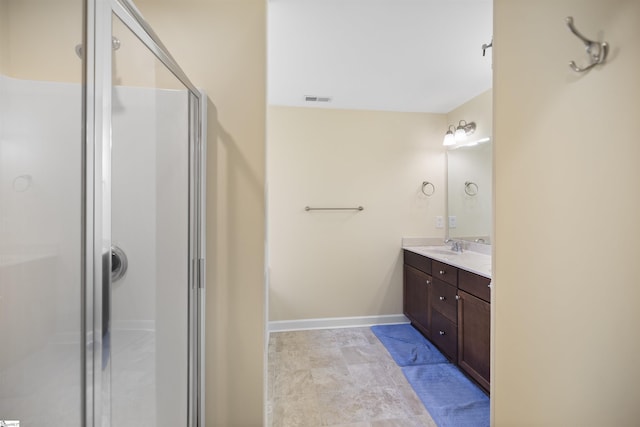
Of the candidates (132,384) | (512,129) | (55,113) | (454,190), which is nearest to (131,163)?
(55,113)

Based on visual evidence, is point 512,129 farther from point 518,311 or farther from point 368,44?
point 368,44

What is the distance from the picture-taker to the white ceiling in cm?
153

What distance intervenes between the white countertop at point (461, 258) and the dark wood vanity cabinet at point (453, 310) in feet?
0.13

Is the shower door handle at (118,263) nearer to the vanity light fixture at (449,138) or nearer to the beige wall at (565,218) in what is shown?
the beige wall at (565,218)

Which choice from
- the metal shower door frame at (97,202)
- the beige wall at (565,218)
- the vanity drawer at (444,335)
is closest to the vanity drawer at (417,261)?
the vanity drawer at (444,335)

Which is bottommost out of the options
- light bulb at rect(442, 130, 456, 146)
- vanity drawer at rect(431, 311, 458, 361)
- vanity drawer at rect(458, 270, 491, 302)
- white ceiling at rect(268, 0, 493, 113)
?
vanity drawer at rect(431, 311, 458, 361)

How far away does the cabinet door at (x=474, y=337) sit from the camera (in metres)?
1.84

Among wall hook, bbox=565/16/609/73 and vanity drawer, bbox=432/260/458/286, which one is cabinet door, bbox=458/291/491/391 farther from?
wall hook, bbox=565/16/609/73

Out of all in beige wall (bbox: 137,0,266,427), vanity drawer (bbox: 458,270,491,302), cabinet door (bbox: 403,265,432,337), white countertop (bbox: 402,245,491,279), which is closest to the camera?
beige wall (bbox: 137,0,266,427)

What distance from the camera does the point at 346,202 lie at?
3.03 meters

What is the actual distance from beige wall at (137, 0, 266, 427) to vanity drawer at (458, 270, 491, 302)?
148cm

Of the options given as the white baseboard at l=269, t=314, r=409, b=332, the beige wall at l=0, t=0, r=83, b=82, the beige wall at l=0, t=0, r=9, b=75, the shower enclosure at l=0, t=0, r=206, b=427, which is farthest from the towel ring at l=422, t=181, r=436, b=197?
the beige wall at l=0, t=0, r=9, b=75

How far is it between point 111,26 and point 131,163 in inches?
14.4

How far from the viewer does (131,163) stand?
33.9 inches
